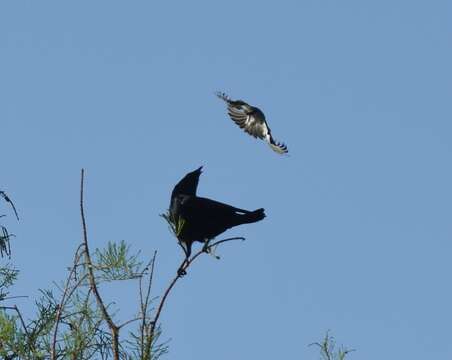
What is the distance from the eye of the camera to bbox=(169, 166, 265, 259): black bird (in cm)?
623

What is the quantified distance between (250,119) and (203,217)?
254 cm

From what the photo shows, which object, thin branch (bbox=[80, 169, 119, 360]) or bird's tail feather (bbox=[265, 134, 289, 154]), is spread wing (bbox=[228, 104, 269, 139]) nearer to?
bird's tail feather (bbox=[265, 134, 289, 154])

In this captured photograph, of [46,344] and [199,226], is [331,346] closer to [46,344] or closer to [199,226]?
[46,344]

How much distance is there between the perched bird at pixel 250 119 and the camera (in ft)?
26.3

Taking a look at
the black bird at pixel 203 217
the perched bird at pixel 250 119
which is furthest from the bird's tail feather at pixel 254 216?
the perched bird at pixel 250 119

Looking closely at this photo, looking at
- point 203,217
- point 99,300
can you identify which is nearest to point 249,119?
point 203,217

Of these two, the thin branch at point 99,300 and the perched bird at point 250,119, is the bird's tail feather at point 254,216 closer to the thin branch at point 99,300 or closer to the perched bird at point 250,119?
the perched bird at point 250,119

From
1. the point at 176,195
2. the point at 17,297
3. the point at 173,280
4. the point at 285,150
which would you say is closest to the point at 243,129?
the point at 285,150

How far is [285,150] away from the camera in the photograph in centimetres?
701

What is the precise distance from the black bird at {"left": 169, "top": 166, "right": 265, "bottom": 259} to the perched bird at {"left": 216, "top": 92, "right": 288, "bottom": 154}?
112 cm

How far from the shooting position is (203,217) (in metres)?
6.25

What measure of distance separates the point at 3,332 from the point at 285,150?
3.83 metres

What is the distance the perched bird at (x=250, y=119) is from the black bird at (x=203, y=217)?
3.69 ft

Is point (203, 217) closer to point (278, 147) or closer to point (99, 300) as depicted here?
point (278, 147)
